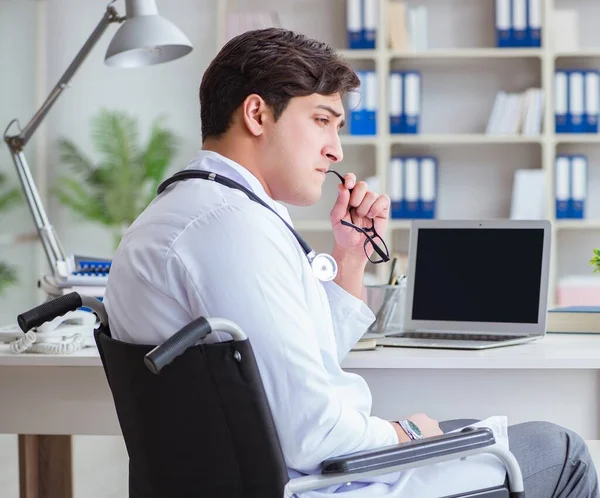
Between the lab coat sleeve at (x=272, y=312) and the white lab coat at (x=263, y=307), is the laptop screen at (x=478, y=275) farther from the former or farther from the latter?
the lab coat sleeve at (x=272, y=312)

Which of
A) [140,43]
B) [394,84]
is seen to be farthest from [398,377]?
[394,84]

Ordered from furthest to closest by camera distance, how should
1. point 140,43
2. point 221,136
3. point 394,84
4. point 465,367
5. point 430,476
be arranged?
point 394,84 < point 140,43 < point 465,367 < point 221,136 < point 430,476

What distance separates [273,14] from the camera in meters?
4.79

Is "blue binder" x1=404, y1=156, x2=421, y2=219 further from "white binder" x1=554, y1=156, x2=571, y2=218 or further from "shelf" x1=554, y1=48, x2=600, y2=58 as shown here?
"shelf" x1=554, y1=48, x2=600, y2=58

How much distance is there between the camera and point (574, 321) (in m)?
2.29

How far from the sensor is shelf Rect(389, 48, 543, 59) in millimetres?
4508

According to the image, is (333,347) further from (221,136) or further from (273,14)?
(273,14)

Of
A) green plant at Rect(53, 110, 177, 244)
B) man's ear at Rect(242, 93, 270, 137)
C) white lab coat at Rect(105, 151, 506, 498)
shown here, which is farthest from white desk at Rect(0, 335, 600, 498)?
green plant at Rect(53, 110, 177, 244)

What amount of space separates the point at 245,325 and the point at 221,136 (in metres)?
0.40

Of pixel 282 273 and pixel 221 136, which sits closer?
pixel 282 273

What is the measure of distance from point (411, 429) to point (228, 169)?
50 centimetres

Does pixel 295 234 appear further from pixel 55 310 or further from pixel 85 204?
pixel 85 204

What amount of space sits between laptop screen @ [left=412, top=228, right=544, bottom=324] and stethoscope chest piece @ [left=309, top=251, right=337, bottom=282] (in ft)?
2.92

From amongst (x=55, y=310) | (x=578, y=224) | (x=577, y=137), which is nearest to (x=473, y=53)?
(x=577, y=137)
